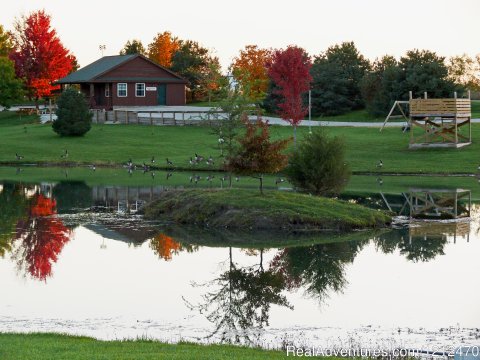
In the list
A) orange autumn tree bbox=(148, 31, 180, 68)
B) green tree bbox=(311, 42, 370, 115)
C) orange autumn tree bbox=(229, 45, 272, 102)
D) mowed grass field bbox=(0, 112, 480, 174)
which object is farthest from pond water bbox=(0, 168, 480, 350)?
orange autumn tree bbox=(148, 31, 180, 68)

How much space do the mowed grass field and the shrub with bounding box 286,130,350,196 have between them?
13419 mm

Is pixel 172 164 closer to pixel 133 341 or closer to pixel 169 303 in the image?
pixel 169 303

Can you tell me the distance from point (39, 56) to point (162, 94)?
495 inches

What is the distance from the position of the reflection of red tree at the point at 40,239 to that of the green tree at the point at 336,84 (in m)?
46.4

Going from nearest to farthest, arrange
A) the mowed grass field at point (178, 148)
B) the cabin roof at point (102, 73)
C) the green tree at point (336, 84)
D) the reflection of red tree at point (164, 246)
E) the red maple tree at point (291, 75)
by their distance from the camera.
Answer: the reflection of red tree at point (164, 246) < the mowed grass field at point (178, 148) < the red maple tree at point (291, 75) < the green tree at point (336, 84) < the cabin roof at point (102, 73)

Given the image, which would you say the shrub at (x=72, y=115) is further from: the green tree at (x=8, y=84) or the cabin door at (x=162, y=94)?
the cabin door at (x=162, y=94)

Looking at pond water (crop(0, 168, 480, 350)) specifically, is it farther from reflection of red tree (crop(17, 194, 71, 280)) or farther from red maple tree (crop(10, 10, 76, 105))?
red maple tree (crop(10, 10, 76, 105))

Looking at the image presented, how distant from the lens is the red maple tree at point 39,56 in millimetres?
93312

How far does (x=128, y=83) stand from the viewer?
91.1 m

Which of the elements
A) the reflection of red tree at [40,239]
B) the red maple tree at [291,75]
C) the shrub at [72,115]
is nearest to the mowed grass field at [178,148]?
the shrub at [72,115]

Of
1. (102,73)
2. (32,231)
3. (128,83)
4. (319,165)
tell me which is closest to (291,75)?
(319,165)

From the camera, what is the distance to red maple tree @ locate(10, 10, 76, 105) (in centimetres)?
9331

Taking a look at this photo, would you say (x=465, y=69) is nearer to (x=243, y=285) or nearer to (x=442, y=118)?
(x=442, y=118)

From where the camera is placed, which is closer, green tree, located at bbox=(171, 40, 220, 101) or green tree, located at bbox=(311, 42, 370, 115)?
green tree, located at bbox=(311, 42, 370, 115)
